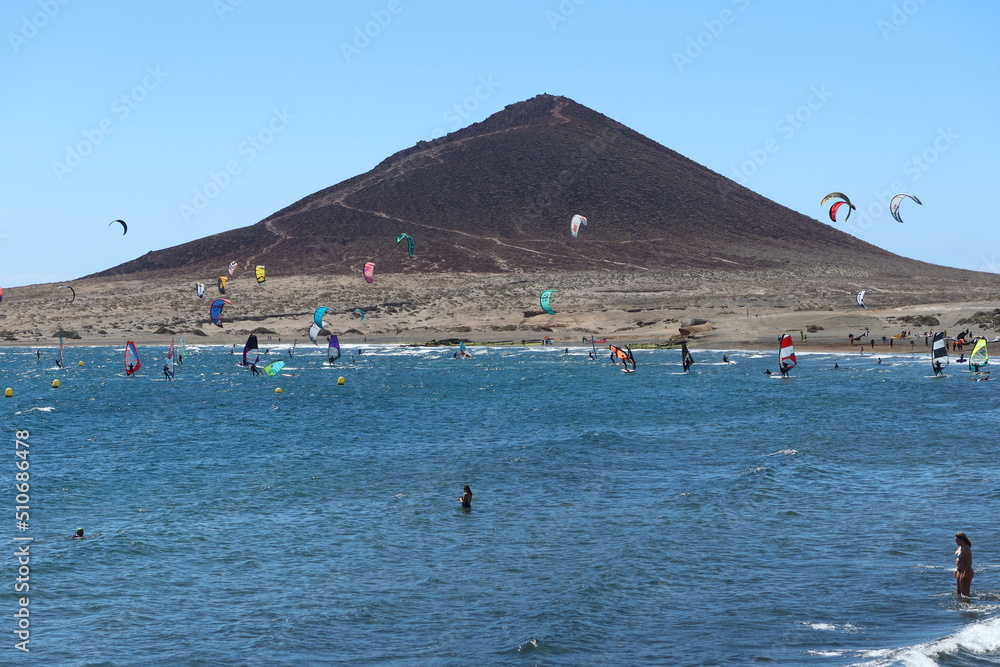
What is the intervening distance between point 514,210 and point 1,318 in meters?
75.8

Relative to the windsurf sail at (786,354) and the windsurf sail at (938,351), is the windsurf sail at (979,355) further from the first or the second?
the windsurf sail at (786,354)

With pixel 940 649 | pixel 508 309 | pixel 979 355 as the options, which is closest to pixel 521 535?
pixel 940 649

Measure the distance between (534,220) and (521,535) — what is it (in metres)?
134

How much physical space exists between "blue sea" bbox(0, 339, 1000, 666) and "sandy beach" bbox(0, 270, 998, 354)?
33.3 metres

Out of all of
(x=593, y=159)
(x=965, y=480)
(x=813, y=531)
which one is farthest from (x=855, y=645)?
(x=593, y=159)

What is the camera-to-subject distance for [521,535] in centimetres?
2162

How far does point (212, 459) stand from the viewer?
3341 cm

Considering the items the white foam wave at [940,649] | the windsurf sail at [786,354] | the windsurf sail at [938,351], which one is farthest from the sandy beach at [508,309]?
the white foam wave at [940,649]

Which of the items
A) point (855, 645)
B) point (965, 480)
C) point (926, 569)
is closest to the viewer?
point (855, 645)

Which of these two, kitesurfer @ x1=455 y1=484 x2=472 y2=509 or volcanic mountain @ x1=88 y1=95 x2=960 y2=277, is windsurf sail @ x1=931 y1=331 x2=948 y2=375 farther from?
volcanic mountain @ x1=88 y1=95 x2=960 y2=277

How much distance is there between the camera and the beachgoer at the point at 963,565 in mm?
15922

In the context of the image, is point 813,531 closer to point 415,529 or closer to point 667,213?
point 415,529

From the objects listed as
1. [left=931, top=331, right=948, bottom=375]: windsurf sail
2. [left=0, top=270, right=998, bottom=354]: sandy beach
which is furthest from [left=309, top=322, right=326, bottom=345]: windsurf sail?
[left=931, top=331, right=948, bottom=375]: windsurf sail

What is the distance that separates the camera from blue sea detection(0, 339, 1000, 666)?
1527 cm
